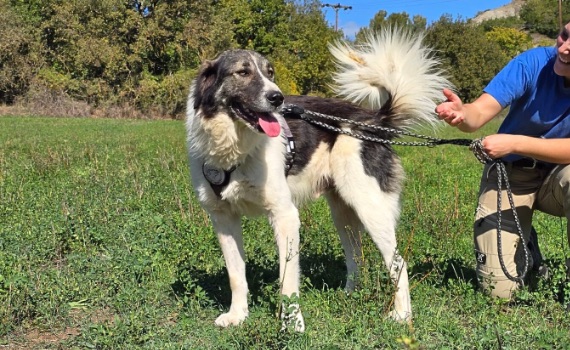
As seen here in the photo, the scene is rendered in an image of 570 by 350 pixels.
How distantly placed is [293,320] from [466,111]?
1730 mm

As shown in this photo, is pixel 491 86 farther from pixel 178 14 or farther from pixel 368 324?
pixel 178 14

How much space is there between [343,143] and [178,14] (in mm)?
31395

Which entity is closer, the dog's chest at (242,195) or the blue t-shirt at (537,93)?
the dog's chest at (242,195)

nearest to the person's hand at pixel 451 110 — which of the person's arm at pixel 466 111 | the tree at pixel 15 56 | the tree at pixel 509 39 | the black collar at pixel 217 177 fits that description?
the person's arm at pixel 466 111

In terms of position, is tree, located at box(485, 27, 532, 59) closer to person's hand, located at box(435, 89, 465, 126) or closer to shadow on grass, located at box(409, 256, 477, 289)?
shadow on grass, located at box(409, 256, 477, 289)

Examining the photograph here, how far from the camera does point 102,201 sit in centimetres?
599

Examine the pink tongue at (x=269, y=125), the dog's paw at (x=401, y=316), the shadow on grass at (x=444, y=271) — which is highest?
the pink tongue at (x=269, y=125)

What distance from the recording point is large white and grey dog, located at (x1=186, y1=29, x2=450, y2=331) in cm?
356

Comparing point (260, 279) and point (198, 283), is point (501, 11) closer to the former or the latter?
point (260, 279)

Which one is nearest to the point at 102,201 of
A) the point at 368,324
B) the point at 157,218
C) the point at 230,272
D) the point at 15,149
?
the point at 157,218

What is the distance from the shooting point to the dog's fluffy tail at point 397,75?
14.2ft

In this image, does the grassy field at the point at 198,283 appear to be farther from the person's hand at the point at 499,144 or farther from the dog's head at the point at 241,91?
the dog's head at the point at 241,91

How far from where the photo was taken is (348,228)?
4.43 m

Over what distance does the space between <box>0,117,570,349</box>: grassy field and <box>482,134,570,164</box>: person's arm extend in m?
0.88
